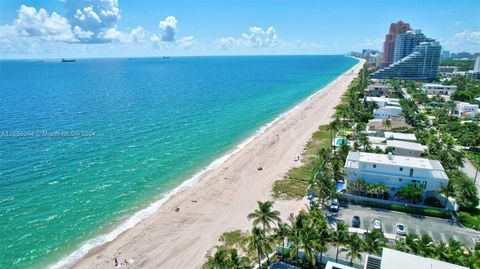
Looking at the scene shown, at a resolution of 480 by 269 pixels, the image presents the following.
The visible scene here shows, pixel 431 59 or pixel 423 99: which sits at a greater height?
pixel 431 59

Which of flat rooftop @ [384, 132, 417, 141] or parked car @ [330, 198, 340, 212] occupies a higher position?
flat rooftop @ [384, 132, 417, 141]

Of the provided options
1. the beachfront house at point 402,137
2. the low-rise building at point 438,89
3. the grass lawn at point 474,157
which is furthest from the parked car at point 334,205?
the low-rise building at point 438,89

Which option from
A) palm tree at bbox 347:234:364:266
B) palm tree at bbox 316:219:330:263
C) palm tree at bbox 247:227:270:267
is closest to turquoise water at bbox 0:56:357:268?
palm tree at bbox 247:227:270:267

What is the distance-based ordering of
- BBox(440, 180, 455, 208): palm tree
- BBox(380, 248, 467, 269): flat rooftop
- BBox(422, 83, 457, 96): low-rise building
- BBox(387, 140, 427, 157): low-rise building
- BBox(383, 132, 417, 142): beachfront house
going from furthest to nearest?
BBox(422, 83, 457, 96): low-rise building, BBox(383, 132, 417, 142): beachfront house, BBox(387, 140, 427, 157): low-rise building, BBox(440, 180, 455, 208): palm tree, BBox(380, 248, 467, 269): flat rooftop

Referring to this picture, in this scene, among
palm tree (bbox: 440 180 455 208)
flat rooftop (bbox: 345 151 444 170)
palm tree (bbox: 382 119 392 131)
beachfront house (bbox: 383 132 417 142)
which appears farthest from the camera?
palm tree (bbox: 382 119 392 131)

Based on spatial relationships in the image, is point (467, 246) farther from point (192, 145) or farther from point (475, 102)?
point (475, 102)

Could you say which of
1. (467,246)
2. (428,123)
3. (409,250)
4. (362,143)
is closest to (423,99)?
(428,123)

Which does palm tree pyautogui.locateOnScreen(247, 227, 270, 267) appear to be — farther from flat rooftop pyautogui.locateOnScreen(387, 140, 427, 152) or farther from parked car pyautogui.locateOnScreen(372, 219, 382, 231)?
flat rooftop pyautogui.locateOnScreen(387, 140, 427, 152)
